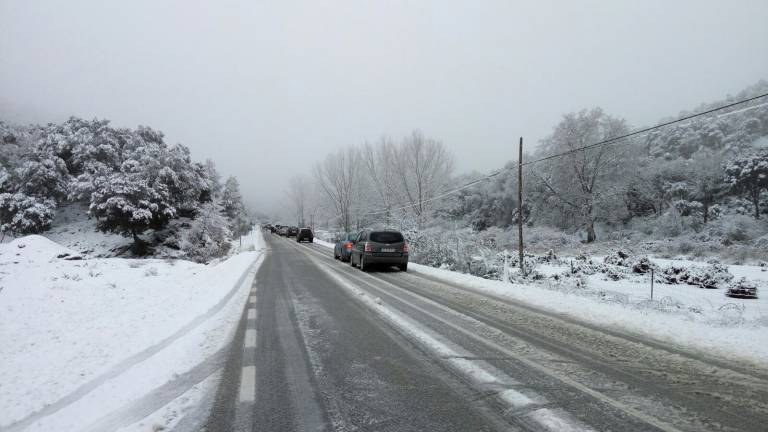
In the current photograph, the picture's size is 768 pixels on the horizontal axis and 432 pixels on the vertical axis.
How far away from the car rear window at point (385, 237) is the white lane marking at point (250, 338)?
10483 mm

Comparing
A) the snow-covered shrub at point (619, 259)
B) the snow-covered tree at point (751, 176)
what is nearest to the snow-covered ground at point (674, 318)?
the snow-covered shrub at point (619, 259)

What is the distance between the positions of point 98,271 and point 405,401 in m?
14.3

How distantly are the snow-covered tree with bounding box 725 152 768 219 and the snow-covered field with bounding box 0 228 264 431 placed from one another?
5055 cm

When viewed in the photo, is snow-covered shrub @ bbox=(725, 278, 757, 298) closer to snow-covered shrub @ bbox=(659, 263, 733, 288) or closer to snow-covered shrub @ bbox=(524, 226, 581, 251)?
snow-covered shrub @ bbox=(659, 263, 733, 288)

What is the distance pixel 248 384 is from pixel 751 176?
53525 millimetres

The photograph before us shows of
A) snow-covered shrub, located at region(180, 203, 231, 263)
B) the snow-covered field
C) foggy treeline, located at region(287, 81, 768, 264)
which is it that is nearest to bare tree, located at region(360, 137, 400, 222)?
foggy treeline, located at region(287, 81, 768, 264)

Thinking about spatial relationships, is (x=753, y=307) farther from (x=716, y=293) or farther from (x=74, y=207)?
(x=74, y=207)

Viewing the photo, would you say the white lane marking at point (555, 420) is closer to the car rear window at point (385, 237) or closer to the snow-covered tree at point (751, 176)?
the car rear window at point (385, 237)

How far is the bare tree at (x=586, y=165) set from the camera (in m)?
40.7

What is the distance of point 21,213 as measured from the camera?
3422 cm

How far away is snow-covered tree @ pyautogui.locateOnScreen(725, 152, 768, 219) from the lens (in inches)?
1527

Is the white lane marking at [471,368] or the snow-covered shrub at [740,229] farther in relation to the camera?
the snow-covered shrub at [740,229]

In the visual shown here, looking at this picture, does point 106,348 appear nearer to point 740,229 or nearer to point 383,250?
point 383,250

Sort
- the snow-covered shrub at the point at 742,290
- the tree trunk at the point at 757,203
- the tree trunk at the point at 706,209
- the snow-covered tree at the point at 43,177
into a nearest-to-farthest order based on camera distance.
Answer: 1. the snow-covered shrub at the point at 742,290
2. the snow-covered tree at the point at 43,177
3. the tree trunk at the point at 757,203
4. the tree trunk at the point at 706,209
